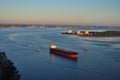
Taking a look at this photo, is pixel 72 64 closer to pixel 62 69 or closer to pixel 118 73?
pixel 62 69

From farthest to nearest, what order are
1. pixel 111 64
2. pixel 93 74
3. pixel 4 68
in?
1. pixel 111 64
2. pixel 93 74
3. pixel 4 68

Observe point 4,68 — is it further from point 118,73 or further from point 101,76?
point 118,73

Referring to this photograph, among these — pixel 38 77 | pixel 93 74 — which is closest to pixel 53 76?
pixel 38 77

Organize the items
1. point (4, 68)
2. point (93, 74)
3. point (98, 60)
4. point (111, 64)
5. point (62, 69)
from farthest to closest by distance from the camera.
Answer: point (98, 60)
point (111, 64)
point (62, 69)
point (93, 74)
point (4, 68)

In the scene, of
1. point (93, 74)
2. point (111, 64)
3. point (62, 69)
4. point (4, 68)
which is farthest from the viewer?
point (111, 64)

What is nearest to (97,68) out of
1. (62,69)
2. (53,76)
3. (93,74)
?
(93,74)

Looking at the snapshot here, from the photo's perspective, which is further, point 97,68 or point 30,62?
point 30,62

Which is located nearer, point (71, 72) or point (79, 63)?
point (71, 72)

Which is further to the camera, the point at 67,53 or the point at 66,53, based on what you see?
the point at 66,53

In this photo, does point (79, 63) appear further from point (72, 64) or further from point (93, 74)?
point (93, 74)
